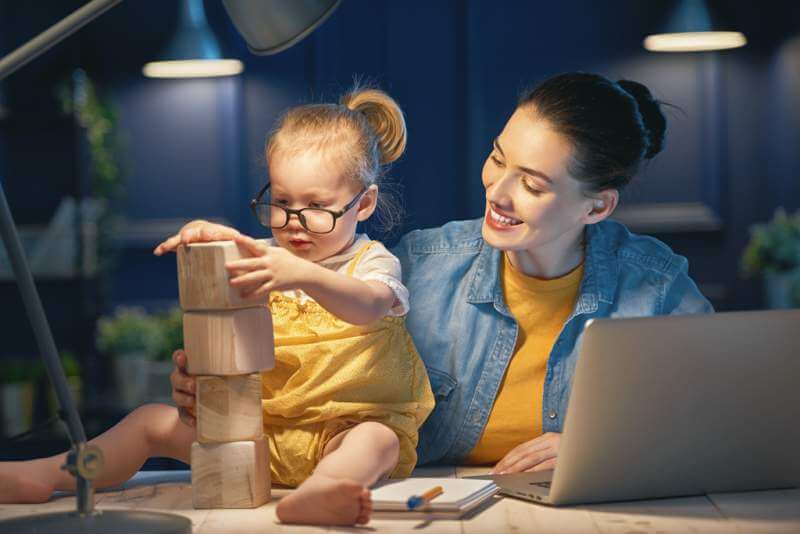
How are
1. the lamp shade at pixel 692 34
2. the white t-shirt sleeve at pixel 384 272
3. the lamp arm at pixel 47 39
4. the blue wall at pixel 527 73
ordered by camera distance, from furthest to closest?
the blue wall at pixel 527 73 < the lamp shade at pixel 692 34 < the white t-shirt sleeve at pixel 384 272 < the lamp arm at pixel 47 39

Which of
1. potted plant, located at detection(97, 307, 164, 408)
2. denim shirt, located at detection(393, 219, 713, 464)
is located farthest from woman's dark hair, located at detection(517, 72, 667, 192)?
potted plant, located at detection(97, 307, 164, 408)

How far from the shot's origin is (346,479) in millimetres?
1386

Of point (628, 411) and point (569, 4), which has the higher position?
point (569, 4)

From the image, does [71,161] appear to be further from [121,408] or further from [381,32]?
[381,32]

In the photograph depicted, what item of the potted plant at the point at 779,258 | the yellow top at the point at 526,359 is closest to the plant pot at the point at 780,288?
the potted plant at the point at 779,258

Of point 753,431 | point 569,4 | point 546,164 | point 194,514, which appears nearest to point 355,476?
point 194,514

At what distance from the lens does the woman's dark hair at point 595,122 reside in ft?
6.20

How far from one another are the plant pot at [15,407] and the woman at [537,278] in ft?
8.64

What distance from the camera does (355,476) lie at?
4.87 ft

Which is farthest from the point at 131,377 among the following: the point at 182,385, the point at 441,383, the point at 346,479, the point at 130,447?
the point at 346,479

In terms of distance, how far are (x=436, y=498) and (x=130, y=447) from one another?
457 millimetres

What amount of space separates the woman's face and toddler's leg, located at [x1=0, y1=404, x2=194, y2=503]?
53 centimetres

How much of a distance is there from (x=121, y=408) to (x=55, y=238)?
2.16 ft

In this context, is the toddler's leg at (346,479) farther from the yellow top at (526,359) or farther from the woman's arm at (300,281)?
the yellow top at (526,359)
